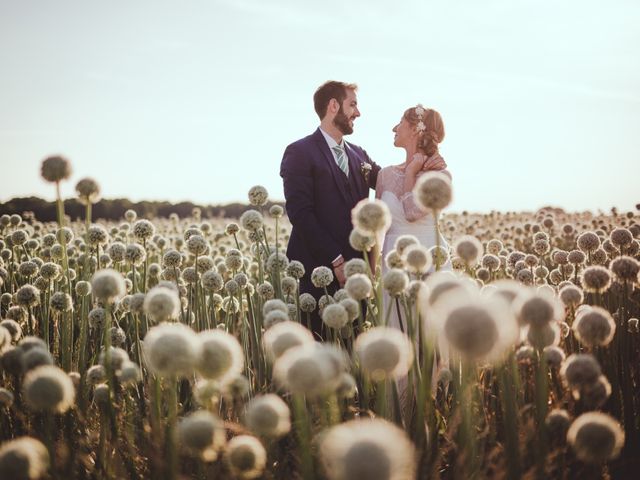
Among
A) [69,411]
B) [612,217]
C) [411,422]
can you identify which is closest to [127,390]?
[69,411]

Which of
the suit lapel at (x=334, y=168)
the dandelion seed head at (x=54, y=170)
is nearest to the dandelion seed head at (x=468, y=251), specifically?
the dandelion seed head at (x=54, y=170)

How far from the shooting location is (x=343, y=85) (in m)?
7.25

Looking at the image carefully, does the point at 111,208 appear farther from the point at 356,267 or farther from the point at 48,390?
the point at 48,390

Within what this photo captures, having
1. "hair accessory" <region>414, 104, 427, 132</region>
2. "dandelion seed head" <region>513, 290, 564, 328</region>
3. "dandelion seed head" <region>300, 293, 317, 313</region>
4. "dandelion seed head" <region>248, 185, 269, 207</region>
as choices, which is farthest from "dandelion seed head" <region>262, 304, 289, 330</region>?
"hair accessory" <region>414, 104, 427, 132</region>

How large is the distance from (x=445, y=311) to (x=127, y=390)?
101 inches

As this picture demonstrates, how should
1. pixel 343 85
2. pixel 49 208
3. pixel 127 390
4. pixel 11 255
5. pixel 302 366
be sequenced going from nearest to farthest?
1. pixel 302 366
2. pixel 127 390
3. pixel 11 255
4. pixel 343 85
5. pixel 49 208

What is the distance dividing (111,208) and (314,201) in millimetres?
19535

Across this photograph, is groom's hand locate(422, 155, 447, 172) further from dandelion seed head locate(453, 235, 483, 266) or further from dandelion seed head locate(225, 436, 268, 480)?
dandelion seed head locate(225, 436, 268, 480)

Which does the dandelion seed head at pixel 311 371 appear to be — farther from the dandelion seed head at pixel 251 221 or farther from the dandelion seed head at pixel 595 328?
the dandelion seed head at pixel 251 221

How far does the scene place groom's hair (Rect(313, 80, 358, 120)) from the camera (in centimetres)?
719

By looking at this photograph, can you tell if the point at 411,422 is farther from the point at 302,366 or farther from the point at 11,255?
the point at 11,255

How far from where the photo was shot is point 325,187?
670 centimetres

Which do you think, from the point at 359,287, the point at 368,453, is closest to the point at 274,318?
the point at 359,287

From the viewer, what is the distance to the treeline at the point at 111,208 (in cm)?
1731
